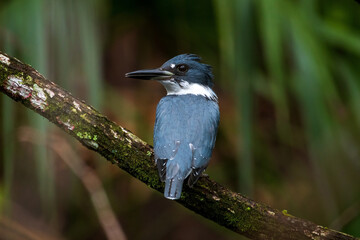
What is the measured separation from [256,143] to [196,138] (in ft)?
7.87

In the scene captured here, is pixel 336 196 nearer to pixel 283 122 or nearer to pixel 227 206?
pixel 283 122

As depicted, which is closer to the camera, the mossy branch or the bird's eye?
the mossy branch

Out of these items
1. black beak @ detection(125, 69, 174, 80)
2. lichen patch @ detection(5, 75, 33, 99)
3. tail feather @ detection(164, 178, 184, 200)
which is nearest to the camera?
lichen patch @ detection(5, 75, 33, 99)

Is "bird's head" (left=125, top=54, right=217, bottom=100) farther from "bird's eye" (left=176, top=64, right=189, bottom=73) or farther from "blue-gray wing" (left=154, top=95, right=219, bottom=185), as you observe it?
"blue-gray wing" (left=154, top=95, right=219, bottom=185)

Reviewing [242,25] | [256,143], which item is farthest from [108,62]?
[242,25]

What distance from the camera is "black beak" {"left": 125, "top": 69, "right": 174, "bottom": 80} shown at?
3.37 metres

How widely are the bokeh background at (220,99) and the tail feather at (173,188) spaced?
1.20 metres

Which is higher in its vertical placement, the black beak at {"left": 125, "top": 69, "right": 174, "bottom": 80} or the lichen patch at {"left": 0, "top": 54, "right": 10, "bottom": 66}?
the lichen patch at {"left": 0, "top": 54, "right": 10, "bottom": 66}

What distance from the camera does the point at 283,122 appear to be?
4.98 meters

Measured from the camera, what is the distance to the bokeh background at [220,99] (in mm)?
3816

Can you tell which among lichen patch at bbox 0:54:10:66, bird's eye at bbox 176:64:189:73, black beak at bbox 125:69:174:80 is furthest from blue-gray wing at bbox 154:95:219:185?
lichen patch at bbox 0:54:10:66

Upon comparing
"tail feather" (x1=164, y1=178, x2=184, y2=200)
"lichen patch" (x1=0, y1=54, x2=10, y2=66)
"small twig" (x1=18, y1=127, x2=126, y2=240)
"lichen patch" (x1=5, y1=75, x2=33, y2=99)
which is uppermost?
"lichen patch" (x1=0, y1=54, x2=10, y2=66)

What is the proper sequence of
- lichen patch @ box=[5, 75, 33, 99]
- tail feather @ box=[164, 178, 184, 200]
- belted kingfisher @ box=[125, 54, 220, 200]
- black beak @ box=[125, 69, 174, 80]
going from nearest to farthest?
lichen patch @ box=[5, 75, 33, 99]
tail feather @ box=[164, 178, 184, 200]
belted kingfisher @ box=[125, 54, 220, 200]
black beak @ box=[125, 69, 174, 80]

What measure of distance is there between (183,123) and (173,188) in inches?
21.3
